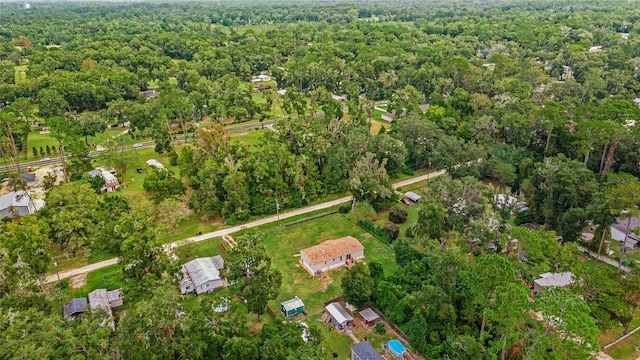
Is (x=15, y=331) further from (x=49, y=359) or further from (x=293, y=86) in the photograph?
(x=293, y=86)

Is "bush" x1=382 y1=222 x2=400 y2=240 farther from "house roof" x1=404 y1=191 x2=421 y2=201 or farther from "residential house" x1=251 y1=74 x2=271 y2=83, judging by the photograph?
"residential house" x1=251 y1=74 x2=271 y2=83

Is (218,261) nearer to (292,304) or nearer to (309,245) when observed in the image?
(309,245)

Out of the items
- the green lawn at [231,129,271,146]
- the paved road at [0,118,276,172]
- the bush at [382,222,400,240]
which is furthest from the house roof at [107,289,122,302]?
the green lawn at [231,129,271,146]

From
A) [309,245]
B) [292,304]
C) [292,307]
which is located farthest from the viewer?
[309,245]

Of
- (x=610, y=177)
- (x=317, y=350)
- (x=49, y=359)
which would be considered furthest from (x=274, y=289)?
(x=610, y=177)

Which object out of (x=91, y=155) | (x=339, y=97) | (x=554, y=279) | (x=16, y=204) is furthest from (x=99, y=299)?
(x=339, y=97)

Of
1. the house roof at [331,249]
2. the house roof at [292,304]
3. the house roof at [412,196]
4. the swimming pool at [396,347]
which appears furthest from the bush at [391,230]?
the swimming pool at [396,347]

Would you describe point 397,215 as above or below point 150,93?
below
